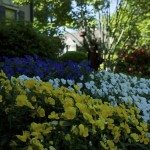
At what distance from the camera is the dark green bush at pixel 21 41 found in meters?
9.89

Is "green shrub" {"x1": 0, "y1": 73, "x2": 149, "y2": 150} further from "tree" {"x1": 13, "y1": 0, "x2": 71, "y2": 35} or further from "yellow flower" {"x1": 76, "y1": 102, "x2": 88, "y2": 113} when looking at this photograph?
"tree" {"x1": 13, "y1": 0, "x2": 71, "y2": 35}

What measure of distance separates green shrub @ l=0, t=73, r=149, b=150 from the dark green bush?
5.91 meters

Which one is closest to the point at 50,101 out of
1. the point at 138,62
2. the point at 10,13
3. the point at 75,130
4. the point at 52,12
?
the point at 75,130

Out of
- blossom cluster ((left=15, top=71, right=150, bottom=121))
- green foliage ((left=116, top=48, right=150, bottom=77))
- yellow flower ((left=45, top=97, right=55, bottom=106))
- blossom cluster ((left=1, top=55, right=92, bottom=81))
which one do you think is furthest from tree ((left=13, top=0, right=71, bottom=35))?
yellow flower ((left=45, top=97, right=55, bottom=106))

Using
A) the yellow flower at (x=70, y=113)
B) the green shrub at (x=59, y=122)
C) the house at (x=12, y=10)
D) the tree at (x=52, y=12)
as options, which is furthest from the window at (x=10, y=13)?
the yellow flower at (x=70, y=113)

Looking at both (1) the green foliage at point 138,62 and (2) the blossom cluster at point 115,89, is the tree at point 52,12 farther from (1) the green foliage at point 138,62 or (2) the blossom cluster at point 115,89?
(2) the blossom cluster at point 115,89

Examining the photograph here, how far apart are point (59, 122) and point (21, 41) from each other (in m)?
6.60

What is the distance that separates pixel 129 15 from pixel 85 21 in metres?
1.87

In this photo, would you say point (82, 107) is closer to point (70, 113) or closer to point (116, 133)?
point (70, 113)

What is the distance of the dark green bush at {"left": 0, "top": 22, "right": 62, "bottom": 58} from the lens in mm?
9895

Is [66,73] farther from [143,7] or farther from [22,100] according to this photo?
[143,7]

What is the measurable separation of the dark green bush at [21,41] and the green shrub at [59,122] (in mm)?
5906

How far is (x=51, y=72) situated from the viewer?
7.48 metres

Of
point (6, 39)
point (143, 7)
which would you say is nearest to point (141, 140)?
point (6, 39)
